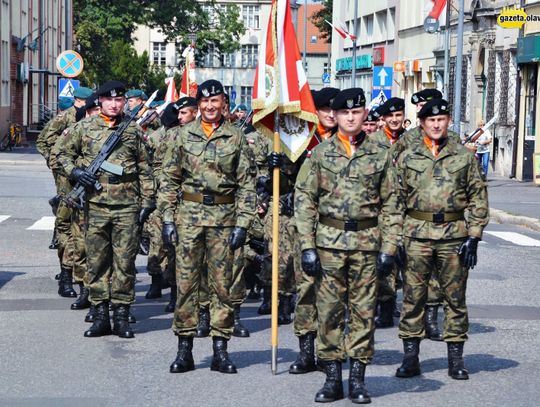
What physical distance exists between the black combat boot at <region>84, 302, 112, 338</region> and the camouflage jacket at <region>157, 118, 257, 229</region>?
67.6 inches

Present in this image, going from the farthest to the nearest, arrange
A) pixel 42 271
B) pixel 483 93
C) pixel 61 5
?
pixel 61 5
pixel 483 93
pixel 42 271

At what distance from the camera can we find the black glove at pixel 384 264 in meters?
8.32

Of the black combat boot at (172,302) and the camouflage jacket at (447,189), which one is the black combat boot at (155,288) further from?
the camouflage jacket at (447,189)

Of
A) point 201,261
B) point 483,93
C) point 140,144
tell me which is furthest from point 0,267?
point 483,93

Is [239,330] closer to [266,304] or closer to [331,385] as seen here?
[266,304]

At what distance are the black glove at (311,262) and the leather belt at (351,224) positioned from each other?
0.22 meters

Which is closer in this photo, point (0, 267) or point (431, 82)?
point (0, 267)

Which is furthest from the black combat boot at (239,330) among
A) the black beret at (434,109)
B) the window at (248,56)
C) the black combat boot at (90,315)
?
the window at (248,56)

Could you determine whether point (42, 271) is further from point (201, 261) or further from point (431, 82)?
point (431, 82)

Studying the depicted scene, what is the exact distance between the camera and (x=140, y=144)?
11.1 m

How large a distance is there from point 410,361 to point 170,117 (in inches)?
192

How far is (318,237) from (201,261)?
1288 millimetres

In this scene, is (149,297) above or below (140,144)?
below

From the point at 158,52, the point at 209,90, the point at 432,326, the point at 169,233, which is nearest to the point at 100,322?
the point at 169,233
